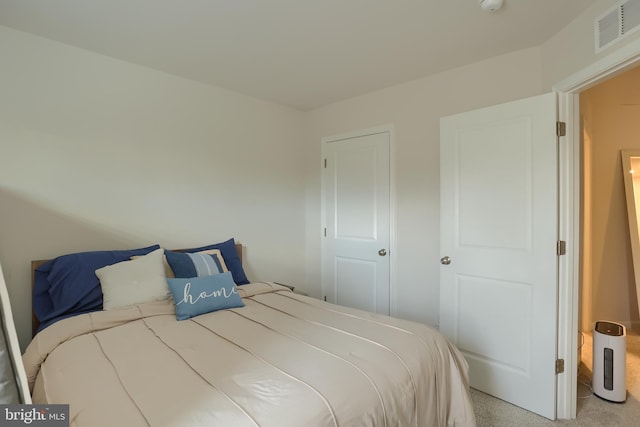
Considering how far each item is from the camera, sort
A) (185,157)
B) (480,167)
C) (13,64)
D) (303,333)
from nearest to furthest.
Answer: (303,333)
(13,64)
(480,167)
(185,157)

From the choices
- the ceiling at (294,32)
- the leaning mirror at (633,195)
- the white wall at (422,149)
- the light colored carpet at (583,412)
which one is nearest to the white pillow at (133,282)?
the ceiling at (294,32)

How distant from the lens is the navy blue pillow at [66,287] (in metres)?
1.88

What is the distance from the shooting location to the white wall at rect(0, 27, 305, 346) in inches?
78.6

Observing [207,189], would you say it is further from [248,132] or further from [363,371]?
[363,371]

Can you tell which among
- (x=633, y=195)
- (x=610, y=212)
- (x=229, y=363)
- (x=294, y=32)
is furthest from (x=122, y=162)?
(x=633, y=195)

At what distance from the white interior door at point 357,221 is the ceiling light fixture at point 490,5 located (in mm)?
1322

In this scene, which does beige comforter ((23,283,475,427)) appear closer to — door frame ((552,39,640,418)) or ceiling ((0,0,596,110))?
door frame ((552,39,640,418))

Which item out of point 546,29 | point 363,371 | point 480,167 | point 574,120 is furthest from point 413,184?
point 363,371

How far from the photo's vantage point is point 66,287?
191cm

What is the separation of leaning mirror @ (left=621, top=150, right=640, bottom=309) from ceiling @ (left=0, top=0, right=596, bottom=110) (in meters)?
1.96

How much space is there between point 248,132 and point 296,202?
0.91 m

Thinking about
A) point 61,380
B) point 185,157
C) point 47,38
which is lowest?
point 61,380

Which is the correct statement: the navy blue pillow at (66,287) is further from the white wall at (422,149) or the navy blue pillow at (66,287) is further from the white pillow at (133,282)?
the white wall at (422,149)

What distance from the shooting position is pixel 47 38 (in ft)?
6.83
